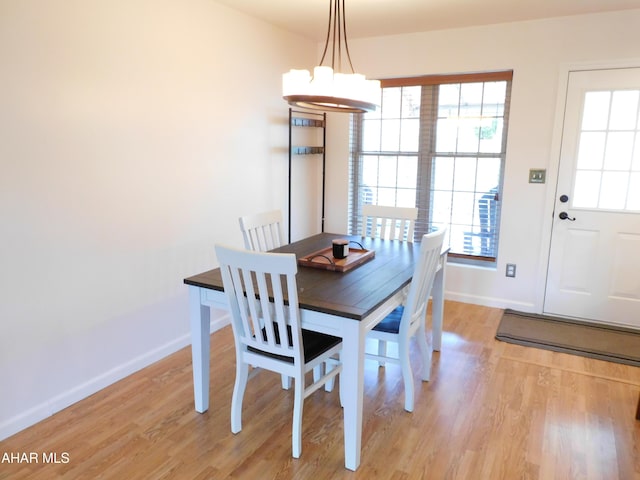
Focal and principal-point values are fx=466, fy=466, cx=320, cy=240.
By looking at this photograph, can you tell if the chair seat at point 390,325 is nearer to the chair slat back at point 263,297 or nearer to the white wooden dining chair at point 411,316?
the white wooden dining chair at point 411,316

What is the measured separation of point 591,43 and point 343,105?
7.84 feet

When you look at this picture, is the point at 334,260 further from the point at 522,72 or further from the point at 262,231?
the point at 522,72

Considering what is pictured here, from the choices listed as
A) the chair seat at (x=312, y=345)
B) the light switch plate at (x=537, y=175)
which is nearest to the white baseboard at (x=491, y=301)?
the light switch plate at (x=537, y=175)

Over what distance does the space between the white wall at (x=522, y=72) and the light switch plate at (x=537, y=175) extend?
35mm

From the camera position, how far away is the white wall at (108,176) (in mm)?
2230

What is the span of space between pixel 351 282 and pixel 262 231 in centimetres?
100

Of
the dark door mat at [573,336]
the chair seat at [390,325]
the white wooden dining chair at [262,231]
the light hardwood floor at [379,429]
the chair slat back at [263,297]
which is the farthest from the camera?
the dark door mat at [573,336]

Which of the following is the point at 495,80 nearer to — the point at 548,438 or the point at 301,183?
the point at 301,183

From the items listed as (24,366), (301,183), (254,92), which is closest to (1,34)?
(24,366)

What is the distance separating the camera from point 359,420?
2.04m

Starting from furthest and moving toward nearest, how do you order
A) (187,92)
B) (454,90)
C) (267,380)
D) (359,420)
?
(454,90) → (187,92) → (267,380) → (359,420)

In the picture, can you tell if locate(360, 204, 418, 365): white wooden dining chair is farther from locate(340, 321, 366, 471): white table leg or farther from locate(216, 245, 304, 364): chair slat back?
locate(340, 321, 366, 471): white table leg

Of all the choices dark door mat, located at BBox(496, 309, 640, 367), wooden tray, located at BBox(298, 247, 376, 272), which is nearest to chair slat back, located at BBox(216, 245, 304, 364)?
wooden tray, located at BBox(298, 247, 376, 272)

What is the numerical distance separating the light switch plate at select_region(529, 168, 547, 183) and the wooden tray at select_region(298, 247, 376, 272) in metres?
1.80
